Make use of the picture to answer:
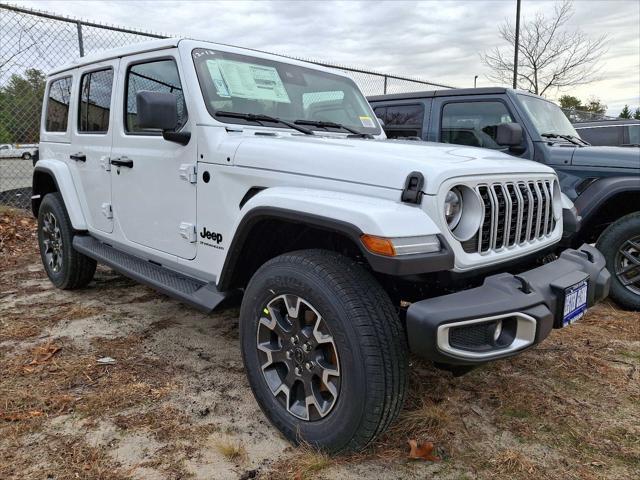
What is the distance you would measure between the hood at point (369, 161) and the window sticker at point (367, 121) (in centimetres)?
112

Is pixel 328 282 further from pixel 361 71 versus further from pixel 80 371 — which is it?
pixel 361 71

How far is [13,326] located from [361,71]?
8394 millimetres

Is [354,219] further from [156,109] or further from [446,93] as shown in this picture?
[446,93]

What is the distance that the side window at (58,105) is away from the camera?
4.37 meters

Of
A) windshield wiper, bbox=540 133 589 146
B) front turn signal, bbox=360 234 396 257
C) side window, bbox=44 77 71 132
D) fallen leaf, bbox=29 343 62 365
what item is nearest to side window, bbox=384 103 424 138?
windshield wiper, bbox=540 133 589 146

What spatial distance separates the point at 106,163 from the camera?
368 centimetres

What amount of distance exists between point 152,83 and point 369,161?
191cm

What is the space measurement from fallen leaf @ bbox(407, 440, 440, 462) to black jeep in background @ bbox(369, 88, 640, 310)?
258 centimetres

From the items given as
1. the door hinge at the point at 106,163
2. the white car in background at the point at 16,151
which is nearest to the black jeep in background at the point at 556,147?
the door hinge at the point at 106,163

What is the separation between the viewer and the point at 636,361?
3.29 metres

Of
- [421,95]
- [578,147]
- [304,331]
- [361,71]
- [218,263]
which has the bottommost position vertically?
[304,331]

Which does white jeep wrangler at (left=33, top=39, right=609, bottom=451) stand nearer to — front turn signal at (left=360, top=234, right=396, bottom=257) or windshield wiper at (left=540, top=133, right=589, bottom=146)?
front turn signal at (left=360, top=234, right=396, bottom=257)

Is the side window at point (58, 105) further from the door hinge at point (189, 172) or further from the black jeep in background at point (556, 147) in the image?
the black jeep in background at point (556, 147)

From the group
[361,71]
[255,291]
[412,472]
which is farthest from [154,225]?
[361,71]
